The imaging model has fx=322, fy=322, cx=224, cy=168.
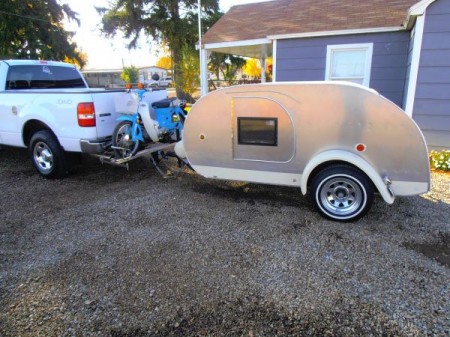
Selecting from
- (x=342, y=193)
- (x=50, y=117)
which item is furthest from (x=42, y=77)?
(x=342, y=193)

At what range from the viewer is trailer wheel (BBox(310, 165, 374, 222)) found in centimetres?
392

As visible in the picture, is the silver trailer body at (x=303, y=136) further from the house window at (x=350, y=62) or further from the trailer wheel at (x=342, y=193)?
the house window at (x=350, y=62)

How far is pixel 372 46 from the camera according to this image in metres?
8.53

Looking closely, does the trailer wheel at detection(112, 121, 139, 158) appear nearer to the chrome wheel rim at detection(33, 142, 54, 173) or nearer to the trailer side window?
the chrome wheel rim at detection(33, 142, 54, 173)

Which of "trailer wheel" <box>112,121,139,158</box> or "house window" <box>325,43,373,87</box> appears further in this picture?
"house window" <box>325,43,373,87</box>

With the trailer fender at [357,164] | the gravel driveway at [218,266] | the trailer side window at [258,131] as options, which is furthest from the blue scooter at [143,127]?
the trailer fender at [357,164]

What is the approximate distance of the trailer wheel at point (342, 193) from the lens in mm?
3922

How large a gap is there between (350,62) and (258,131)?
601 cm

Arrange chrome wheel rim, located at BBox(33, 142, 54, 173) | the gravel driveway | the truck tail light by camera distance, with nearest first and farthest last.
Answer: the gravel driveway, the truck tail light, chrome wheel rim, located at BBox(33, 142, 54, 173)

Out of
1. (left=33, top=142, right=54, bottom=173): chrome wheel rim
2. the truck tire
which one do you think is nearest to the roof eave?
the truck tire

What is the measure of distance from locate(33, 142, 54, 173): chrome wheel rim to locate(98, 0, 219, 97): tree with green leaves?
17.5 meters

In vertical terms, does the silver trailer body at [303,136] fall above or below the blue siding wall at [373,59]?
below

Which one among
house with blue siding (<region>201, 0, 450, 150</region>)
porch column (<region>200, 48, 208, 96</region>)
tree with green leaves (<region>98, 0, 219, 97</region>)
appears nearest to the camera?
house with blue siding (<region>201, 0, 450, 150</region>)

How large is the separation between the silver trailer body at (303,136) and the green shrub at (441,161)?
3073 millimetres
